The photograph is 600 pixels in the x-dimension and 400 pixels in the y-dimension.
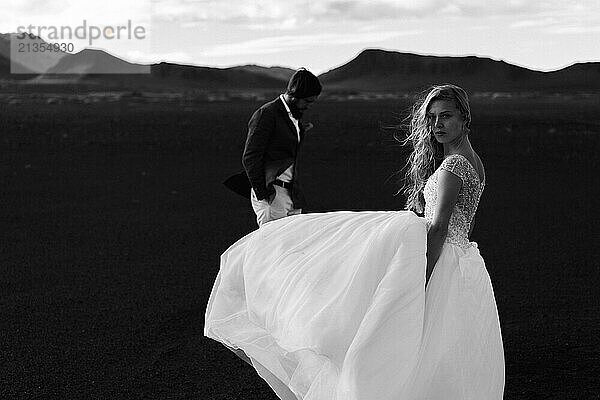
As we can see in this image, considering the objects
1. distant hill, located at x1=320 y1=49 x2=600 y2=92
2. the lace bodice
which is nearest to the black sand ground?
the lace bodice

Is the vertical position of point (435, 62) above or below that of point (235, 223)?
above

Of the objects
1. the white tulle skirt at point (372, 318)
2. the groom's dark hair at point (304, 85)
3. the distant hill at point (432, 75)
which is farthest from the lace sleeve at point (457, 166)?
the distant hill at point (432, 75)

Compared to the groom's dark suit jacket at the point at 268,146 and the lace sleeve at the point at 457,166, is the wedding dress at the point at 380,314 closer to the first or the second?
the lace sleeve at the point at 457,166

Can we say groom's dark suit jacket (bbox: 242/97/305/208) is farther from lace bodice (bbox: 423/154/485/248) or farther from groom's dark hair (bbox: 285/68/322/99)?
lace bodice (bbox: 423/154/485/248)

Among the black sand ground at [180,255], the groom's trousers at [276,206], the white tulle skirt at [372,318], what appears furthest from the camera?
the groom's trousers at [276,206]

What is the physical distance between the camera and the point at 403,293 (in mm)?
3373

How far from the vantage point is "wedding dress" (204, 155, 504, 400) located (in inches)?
131

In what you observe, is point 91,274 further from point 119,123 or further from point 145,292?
point 119,123

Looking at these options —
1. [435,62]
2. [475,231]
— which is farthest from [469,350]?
[435,62]

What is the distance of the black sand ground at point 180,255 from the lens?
15.6 ft

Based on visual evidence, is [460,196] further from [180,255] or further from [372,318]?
[180,255]

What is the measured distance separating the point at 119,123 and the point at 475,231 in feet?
65.6

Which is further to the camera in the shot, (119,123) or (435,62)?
(435,62)

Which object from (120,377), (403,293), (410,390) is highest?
(403,293)
